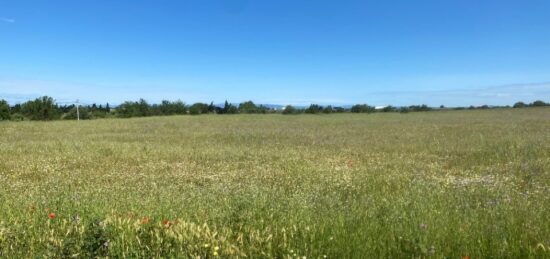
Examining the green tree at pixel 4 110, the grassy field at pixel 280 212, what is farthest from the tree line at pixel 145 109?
the grassy field at pixel 280 212

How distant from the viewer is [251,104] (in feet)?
318

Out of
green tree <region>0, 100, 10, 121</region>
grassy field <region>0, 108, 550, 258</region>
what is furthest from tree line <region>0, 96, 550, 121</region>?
grassy field <region>0, 108, 550, 258</region>

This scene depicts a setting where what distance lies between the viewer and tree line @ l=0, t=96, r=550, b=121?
76.3 meters

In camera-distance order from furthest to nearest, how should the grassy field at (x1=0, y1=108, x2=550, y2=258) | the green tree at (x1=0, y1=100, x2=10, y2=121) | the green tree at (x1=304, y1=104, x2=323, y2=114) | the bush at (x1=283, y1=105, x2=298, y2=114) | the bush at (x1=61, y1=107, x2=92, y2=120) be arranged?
the green tree at (x1=304, y1=104, x2=323, y2=114), the bush at (x1=283, y1=105, x2=298, y2=114), the bush at (x1=61, y1=107, x2=92, y2=120), the green tree at (x1=0, y1=100, x2=10, y2=121), the grassy field at (x1=0, y1=108, x2=550, y2=258)

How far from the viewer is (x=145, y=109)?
86750 millimetres

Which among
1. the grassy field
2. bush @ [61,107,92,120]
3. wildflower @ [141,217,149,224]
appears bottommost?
the grassy field

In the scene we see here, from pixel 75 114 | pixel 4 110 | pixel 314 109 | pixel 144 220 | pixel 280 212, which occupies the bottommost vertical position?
pixel 280 212

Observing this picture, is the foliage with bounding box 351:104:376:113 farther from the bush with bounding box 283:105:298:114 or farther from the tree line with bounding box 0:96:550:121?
the bush with bounding box 283:105:298:114

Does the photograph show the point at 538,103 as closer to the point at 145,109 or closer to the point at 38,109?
the point at 145,109

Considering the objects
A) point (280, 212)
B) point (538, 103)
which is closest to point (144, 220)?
point (280, 212)

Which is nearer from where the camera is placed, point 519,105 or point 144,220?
point 144,220

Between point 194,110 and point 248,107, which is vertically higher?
point 248,107

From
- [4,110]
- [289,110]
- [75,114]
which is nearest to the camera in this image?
[4,110]

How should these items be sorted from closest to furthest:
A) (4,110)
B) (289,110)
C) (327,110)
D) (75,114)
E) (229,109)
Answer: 1. (4,110)
2. (75,114)
3. (289,110)
4. (327,110)
5. (229,109)
